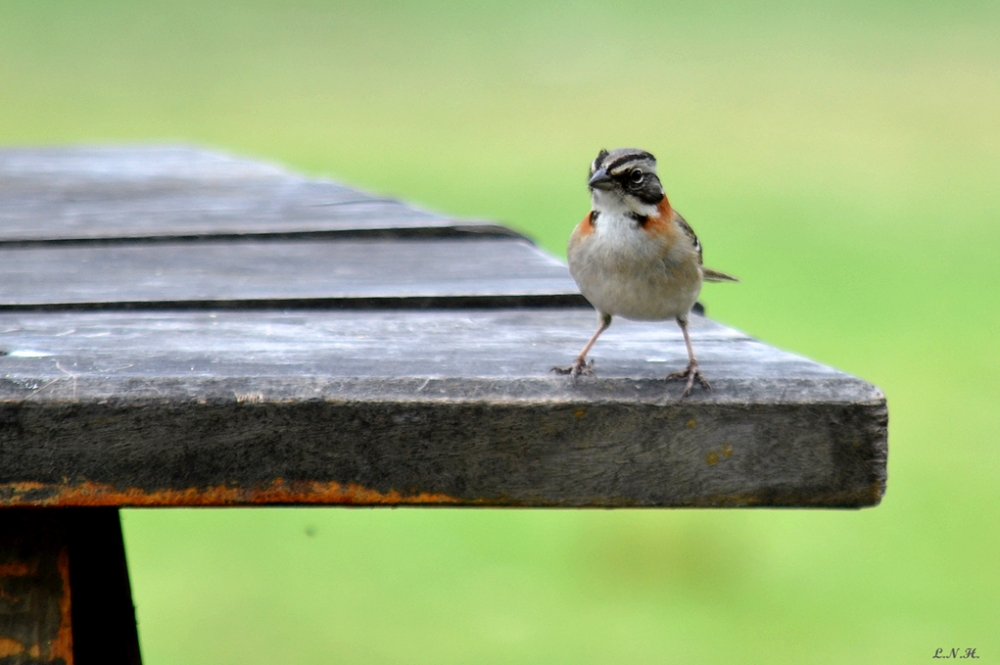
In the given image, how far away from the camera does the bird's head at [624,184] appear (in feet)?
8.54

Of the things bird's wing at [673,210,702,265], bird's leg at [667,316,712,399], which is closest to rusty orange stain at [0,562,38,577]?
bird's leg at [667,316,712,399]

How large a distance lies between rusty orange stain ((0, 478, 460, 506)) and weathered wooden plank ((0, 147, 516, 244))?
179cm

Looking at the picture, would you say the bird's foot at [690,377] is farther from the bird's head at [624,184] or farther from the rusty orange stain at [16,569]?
the rusty orange stain at [16,569]

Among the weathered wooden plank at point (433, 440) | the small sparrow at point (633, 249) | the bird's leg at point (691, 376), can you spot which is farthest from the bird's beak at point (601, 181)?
the weathered wooden plank at point (433, 440)

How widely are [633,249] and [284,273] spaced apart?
0.83m

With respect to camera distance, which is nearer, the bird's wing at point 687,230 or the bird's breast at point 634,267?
the bird's breast at point 634,267

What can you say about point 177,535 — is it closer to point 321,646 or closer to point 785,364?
point 321,646

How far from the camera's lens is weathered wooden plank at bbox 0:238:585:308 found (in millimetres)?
2623

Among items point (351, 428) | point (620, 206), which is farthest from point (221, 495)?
point (620, 206)

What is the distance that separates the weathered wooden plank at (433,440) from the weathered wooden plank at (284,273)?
833 mm

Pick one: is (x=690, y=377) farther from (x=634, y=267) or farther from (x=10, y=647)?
(x=10, y=647)

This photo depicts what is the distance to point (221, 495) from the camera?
168 cm

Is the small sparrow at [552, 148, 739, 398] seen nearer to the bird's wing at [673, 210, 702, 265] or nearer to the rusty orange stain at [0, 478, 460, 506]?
the bird's wing at [673, 210, 702, 265]

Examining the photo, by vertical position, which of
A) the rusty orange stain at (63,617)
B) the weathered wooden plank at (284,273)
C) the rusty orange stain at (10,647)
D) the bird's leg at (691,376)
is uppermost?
the bird's leg at (691,376)
